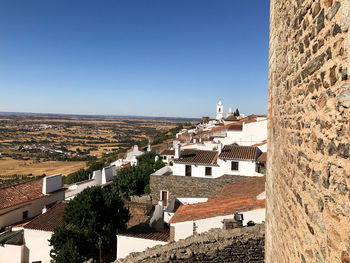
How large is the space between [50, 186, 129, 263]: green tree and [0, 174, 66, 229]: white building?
7.89 m

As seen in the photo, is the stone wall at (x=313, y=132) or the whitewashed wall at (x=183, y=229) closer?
the stone wall at (x=313, y=132)

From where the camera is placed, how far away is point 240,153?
66.4 ft

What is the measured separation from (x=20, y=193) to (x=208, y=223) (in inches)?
685

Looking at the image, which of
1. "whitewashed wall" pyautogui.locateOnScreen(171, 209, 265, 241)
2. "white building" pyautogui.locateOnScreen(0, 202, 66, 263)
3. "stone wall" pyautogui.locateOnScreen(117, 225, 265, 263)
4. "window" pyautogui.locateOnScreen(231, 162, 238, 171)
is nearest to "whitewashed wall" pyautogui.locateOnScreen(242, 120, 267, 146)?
"window" pyautogui.locateOnScreen(231, 162, 238, 171)

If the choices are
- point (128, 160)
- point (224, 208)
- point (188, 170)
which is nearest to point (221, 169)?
point (188, 170)

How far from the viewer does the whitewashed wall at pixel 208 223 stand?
8.97 metres

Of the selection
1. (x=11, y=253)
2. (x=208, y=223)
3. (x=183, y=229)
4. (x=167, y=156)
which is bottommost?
(x=11, y=253)

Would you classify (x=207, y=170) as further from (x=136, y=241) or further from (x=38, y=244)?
(x=38, y=244)

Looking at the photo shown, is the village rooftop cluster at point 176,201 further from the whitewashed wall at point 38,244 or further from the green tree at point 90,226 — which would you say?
the green tree at point 90,226

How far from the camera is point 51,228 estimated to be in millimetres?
15094

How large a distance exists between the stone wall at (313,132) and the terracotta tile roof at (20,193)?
2084 cm

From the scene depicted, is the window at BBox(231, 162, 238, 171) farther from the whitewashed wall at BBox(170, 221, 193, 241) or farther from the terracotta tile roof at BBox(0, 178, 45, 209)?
the terracotta tile roof at BBox(0, 178, 45, 209)

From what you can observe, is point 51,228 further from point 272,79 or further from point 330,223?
point 330,223

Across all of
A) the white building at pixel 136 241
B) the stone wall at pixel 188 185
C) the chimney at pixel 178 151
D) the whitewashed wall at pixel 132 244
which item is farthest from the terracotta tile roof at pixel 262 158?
the whitewashed wall at pixel 132 244
